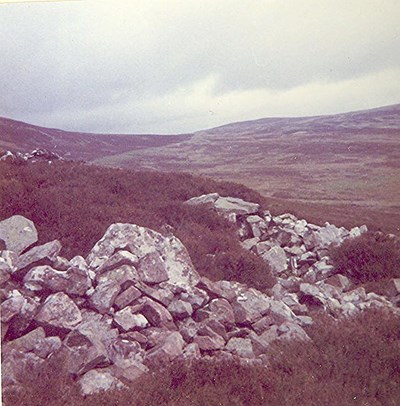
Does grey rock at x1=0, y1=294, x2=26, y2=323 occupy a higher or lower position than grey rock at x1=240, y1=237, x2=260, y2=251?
higher

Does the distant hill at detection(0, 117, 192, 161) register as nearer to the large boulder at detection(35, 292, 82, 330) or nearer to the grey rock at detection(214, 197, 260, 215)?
the grey rock at detection(214, 197, 260, 215)

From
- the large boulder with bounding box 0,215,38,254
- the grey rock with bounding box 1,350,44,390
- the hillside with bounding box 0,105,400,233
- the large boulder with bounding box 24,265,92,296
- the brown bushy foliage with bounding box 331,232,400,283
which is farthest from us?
the hillside with bounding box 0,105,400,233

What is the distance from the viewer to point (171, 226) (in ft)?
32.2

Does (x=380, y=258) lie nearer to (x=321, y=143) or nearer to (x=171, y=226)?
(x=171, y=226)

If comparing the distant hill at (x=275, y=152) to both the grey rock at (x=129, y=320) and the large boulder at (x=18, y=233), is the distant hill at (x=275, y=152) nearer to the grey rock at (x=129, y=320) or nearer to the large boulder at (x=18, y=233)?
the large boulder at (x=18, y=233)

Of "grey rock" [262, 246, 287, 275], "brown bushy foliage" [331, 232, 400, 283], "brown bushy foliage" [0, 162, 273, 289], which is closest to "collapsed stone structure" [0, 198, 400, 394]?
"brown bushy foliage" [0, 162, 273, 289]

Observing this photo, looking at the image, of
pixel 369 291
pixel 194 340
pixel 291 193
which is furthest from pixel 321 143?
pixel 194 340

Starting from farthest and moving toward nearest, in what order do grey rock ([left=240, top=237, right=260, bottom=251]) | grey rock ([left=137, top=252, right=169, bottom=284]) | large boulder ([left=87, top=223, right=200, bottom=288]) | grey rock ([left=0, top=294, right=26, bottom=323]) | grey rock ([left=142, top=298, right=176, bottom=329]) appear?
grey rock ([left=240, top=237, right=260, bottom=251]) < large boulder ([left=87, top=223, right=200, bottom=288]) < grey rock ([left=137, top=252, right=169, bottom=284]) < grey rock ([left=142, top=298, right=176, bottom=329]) < grey rock ([left=0, top=294, right=26, bottom=323])

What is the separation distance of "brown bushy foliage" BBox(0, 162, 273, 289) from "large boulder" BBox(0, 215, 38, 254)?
252 mm

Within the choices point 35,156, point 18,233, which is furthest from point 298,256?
point 35,156

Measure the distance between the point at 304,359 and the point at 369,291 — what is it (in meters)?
3.55

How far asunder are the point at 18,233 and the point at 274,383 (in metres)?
4.98

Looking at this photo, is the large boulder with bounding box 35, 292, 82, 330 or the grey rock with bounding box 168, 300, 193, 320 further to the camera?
the grey rock with bounding box 168, 300, 193, 320

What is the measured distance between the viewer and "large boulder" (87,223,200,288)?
6875 mm
